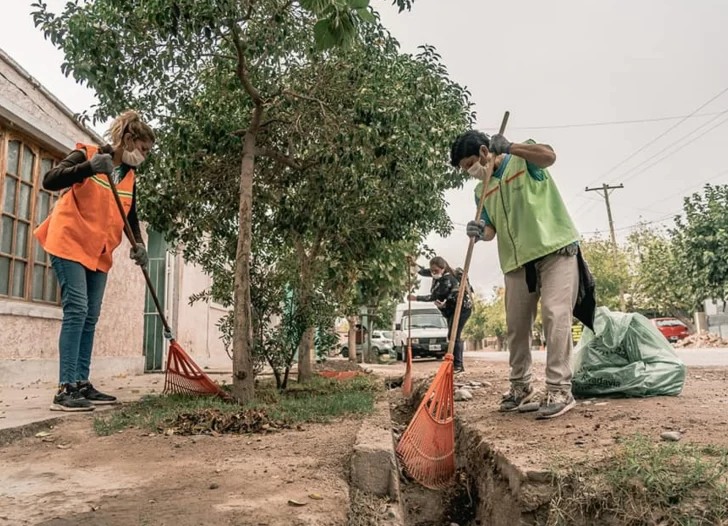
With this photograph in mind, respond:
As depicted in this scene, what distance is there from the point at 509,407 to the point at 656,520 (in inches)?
73.4

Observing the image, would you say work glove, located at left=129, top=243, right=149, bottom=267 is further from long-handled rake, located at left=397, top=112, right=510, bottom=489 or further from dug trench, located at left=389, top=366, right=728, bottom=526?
dug trench, located at left=389, top=366, right=728, bottom=526

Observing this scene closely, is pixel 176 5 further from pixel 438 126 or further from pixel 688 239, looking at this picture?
pixel 688 239

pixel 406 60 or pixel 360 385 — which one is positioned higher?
pixel 406 60

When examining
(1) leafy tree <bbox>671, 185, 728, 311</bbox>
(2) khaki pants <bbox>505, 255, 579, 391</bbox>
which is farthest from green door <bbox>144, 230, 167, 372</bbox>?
(1) leafy tree <bbox>671, 185, 728, 311</bbox>

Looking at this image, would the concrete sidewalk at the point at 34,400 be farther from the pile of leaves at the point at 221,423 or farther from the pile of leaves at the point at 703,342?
the pile of leaves at the point at 703,342

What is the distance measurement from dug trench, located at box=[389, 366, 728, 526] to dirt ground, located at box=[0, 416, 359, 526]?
2.38 ft

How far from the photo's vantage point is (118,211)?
161 inches

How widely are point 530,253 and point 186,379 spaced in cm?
274

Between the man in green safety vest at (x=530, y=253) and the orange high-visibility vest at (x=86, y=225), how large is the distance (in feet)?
8.01

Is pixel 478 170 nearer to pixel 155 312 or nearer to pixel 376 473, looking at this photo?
pixel 376 473

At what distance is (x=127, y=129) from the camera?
3930 mm

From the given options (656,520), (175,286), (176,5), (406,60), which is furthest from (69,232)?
(175,286)

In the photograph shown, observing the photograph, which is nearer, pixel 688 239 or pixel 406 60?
pixel 406 60

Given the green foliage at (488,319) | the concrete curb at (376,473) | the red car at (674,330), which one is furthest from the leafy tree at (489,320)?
the concrete curb at (376,473)
